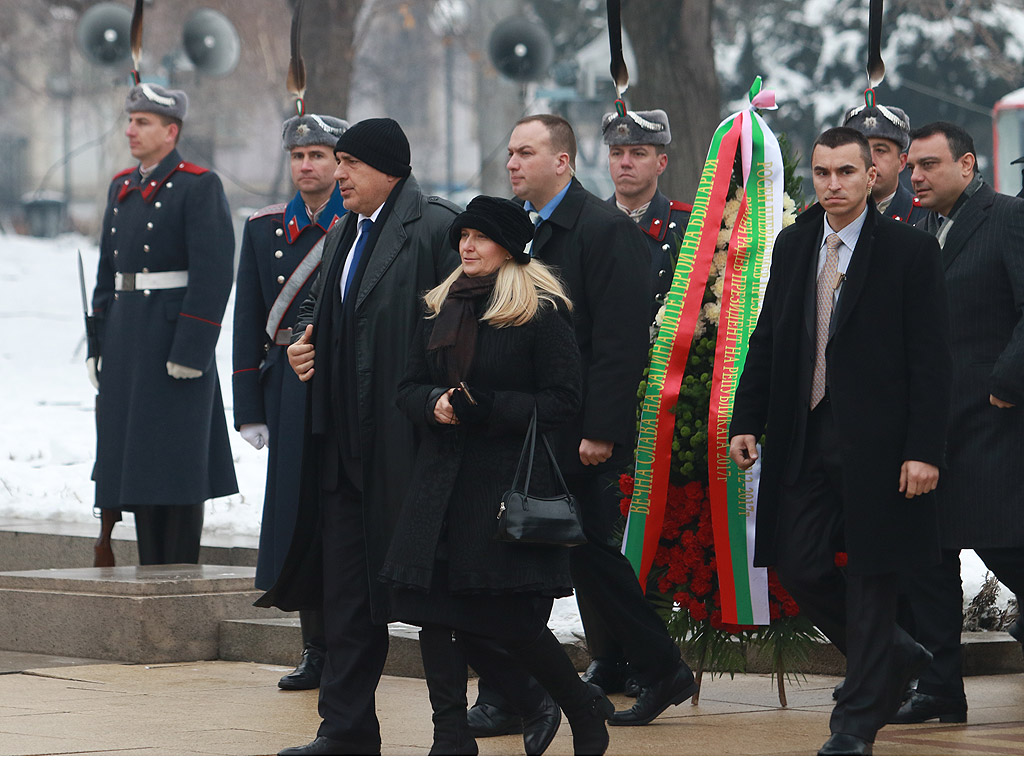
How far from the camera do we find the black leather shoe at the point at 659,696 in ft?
21.1

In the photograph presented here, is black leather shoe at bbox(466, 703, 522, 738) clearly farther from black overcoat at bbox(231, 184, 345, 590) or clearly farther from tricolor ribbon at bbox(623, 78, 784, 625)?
black overcoat at bbox(231, 184, 345, 590)

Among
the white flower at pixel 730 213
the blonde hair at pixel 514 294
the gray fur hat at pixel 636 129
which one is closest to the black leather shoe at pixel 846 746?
the blonde hair at pixel 514 294

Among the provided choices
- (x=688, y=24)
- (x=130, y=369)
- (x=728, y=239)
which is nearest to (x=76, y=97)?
(x=688, y=24)

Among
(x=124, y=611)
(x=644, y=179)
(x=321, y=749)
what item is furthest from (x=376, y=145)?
(x=124, y=611)

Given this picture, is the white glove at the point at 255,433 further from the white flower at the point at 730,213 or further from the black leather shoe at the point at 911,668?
the black leather shoe at the point at 911,668

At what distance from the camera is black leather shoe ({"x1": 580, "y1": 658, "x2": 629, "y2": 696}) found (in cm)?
711

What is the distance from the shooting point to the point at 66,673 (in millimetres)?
7648

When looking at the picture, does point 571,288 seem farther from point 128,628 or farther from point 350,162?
point 128,628

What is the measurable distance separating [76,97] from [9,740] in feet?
119

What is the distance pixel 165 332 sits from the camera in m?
8.85

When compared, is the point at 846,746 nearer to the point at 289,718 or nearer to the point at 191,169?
the point at 289,718

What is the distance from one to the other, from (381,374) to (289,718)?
150cm

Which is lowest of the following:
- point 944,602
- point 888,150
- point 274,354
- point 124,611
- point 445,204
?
point 124,611

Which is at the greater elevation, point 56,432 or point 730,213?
point 730,213
